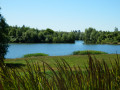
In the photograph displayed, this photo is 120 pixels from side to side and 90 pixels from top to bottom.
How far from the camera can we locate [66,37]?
→ 312ft

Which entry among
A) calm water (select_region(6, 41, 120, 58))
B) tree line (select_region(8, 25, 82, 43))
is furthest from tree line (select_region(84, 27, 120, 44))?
calm water (select_region(6, 41, 120, 58))

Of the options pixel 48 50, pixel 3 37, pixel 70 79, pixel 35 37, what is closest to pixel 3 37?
pixel 3 37

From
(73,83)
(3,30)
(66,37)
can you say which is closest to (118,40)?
(66,37)

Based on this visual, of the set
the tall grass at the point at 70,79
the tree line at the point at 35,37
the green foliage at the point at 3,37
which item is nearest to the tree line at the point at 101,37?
the tree line at the point at 35,37

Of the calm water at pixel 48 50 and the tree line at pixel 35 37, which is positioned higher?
the tree line at pixel 35 37

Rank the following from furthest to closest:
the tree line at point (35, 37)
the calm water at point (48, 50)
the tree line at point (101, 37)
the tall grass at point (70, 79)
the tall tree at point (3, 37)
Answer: the tree line at point (35, 37) → the tree line at point (101, 37) → the calm water at point (48, 50) → the tall tree at point (3, 37) → the tall grass at point (70, 79)

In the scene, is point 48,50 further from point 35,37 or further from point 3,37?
point 35,37

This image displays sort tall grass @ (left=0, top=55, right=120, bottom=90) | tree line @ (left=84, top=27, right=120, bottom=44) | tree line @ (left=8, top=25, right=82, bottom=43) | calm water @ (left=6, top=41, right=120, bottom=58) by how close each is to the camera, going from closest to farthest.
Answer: tall grass @ (left=0, top=55, right=120, bottom=90) → calm water @ (left=6, top=41, right=120, bottom=58) → tree line @ (left=84, top=27, right=120, bottom=44) → tree line @ (left=8, top=25, right=82, bottom=43)

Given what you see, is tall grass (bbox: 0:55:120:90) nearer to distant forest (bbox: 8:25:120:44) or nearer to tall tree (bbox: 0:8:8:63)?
tall tree (bbox: 0:8:8:63)

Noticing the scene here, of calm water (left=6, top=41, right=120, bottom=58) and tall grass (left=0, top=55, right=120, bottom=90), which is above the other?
tall grass (left=0, top=55, right=120, bottom=90)

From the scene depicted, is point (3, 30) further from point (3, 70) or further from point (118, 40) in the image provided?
point (118, 40)

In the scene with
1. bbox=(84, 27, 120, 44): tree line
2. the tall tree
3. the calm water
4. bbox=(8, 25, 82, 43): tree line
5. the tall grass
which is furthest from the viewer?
bbox=(8, 25, 82, 43): tree line

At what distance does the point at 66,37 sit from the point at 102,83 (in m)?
94.2

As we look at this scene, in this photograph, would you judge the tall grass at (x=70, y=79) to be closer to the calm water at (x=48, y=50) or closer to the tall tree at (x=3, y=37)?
the tall tree at (x=3, y=37)
